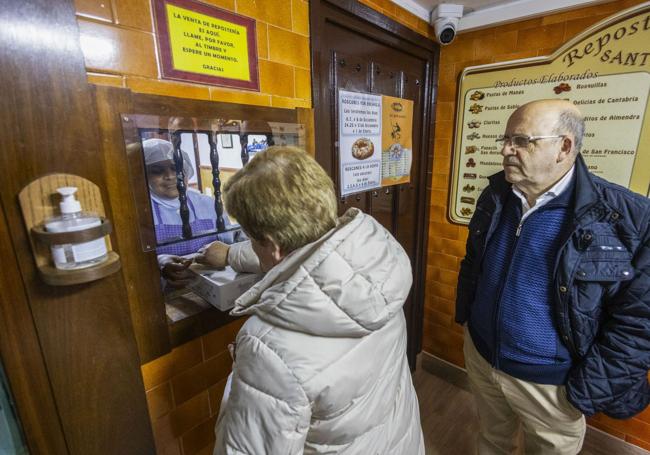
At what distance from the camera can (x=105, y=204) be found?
730 millimetres

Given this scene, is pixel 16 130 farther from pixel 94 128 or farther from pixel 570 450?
pixel 570 450

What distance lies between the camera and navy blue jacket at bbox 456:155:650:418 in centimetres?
95

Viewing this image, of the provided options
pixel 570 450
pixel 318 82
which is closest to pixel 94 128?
pixel 318 82

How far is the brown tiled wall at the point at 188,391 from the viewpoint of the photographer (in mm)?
945

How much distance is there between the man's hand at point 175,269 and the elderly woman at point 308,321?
327mm

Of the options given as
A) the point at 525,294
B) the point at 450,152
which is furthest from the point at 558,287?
the point at 450,152

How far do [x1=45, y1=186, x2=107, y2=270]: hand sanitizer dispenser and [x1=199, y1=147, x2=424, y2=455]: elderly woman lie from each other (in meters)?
0.28

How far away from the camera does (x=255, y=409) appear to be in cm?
58

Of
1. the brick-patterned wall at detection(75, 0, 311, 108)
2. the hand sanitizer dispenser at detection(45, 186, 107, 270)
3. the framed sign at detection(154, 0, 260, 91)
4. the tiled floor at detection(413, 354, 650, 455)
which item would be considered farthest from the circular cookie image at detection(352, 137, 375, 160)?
the tiled floor at detection(413, 354, 650, 455)

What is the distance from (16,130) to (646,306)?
1.61 metres

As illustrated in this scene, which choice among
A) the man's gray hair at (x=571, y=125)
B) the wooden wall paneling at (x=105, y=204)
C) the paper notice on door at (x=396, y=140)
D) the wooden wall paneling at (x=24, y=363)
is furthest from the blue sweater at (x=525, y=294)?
the wooden wall paneling at (x=24, y=363)

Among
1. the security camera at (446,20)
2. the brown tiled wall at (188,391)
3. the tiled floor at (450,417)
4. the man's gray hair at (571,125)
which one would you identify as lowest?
the tiled floor at (450,417)

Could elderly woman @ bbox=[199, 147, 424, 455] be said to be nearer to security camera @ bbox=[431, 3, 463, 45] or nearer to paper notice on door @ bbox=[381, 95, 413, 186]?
paper notice on door @ bbox=[381, 95, 413, 186]

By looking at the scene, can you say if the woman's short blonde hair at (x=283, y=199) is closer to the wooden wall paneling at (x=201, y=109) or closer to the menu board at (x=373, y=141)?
the wooden wall paneling at (x=201, y=109)
